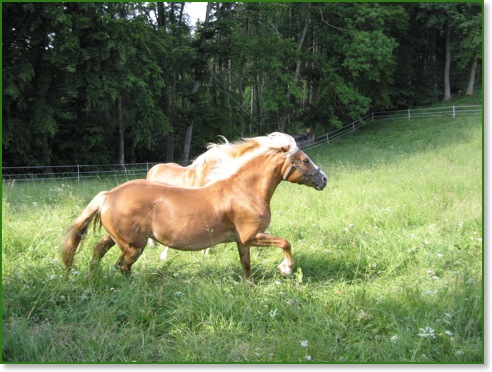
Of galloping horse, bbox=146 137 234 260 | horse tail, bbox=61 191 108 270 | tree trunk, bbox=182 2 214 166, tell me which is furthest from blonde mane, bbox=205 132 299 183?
tree trunk, bbox=182 2 214 166

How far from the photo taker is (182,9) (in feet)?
68.6

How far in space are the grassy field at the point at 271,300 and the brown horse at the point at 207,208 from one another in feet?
1.30

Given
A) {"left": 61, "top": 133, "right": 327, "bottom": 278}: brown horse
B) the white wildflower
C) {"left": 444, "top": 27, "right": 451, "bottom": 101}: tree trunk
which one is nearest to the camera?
the white wildflower

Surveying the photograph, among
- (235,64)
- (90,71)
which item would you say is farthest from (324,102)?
(90,71)

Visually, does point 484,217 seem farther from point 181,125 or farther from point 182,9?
point 182,9

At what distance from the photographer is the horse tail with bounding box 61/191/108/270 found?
4.42 m

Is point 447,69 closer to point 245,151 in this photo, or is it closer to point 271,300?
point 245,151

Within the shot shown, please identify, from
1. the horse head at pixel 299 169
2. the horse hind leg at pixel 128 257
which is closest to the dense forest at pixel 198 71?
the horse hind leg at pixel 128 257

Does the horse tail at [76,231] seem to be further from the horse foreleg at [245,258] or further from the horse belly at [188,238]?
the horse foreleg at [245,258]

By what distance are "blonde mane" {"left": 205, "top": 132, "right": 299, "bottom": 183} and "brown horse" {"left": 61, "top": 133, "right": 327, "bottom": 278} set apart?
0.5 inches

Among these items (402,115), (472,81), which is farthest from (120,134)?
(472,81)

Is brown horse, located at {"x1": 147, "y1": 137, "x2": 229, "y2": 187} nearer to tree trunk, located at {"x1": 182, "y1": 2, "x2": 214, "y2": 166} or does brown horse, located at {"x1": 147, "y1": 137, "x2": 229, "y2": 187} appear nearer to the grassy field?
the grassy field

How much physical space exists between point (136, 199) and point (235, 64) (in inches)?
707

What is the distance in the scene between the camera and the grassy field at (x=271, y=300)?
337cm
